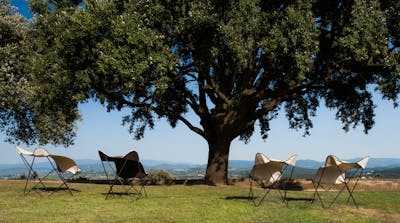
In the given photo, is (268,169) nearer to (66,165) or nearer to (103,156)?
(103,156)

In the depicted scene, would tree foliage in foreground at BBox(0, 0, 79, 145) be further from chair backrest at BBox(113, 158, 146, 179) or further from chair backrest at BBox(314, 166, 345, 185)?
chair backrest at BBox(314, 166, 345, 185)

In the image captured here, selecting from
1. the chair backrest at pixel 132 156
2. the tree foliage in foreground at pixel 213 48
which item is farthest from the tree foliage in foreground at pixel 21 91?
the chair backrest at pixel 132 156

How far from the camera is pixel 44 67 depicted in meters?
19.5

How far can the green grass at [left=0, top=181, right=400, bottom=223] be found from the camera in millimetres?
11508

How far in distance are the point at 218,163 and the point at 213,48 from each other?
7.98 m

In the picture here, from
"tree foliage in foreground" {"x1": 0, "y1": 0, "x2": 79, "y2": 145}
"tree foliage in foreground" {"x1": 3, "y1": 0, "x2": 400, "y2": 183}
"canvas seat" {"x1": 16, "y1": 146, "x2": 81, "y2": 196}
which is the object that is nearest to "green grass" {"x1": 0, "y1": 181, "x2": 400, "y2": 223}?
"canvas seat" {"x1": 16, "y1": 146, "x2": 81, "y2": 196}

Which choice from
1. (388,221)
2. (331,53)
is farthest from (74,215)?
(331,53)

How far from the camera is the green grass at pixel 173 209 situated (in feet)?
37.8

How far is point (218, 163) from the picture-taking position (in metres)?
23.6

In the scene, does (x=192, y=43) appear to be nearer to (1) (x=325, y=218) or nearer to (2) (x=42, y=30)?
(2) (x=42, y=30)

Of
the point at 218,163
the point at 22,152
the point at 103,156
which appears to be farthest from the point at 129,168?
the point at 218,163

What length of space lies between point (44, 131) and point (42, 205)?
19074 mm

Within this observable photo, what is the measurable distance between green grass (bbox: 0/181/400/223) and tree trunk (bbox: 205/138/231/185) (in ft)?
19.7

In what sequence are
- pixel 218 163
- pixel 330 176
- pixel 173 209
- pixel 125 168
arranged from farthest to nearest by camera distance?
pixel 218 163
pixel 125 168
pixel 330 176
pixel 173 209
